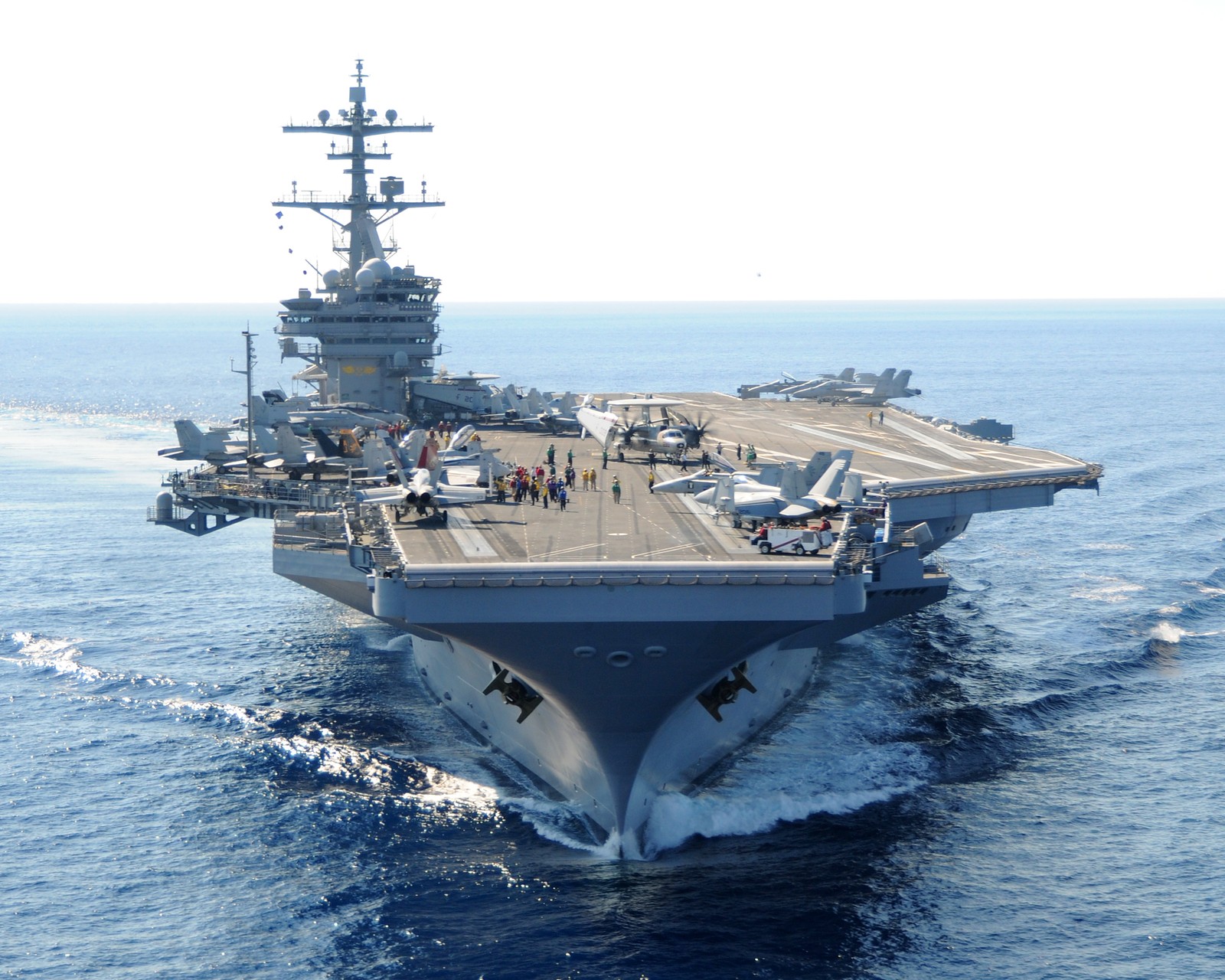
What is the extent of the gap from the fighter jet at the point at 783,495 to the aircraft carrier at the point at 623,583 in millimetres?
287

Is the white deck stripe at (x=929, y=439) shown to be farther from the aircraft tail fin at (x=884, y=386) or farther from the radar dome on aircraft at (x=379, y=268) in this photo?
the radar dome on aircraft at (x=379, y=268)

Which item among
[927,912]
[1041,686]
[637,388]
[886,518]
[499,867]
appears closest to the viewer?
[927,912]

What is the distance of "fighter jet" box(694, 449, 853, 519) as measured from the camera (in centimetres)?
2817

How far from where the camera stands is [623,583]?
2227cm

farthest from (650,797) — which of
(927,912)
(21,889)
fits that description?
(21,889)

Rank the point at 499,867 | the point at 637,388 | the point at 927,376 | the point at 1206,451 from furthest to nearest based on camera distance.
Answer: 1. the point at 927,376
2. the point at 637,388
3. the point at 1206,451
4. the point at 499,867

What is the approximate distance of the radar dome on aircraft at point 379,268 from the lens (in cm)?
4981

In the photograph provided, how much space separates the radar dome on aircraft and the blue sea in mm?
11828

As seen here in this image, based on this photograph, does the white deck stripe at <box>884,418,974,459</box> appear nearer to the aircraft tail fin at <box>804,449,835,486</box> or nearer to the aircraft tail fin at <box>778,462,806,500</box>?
the aircraft tail fin at <box>804,449,835,486</box>

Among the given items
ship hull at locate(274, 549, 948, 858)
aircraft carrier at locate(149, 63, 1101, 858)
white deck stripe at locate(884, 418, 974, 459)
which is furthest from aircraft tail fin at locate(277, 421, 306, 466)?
white deck stripe at locate(884, 418, 974, 459)

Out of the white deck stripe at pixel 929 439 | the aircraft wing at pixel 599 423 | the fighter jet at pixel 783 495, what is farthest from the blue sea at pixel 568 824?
the aircraft wing at pixel 599 423

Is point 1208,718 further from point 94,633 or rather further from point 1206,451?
point 1206,451

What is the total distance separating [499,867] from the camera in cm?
2338

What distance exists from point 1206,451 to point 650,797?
5432cm
